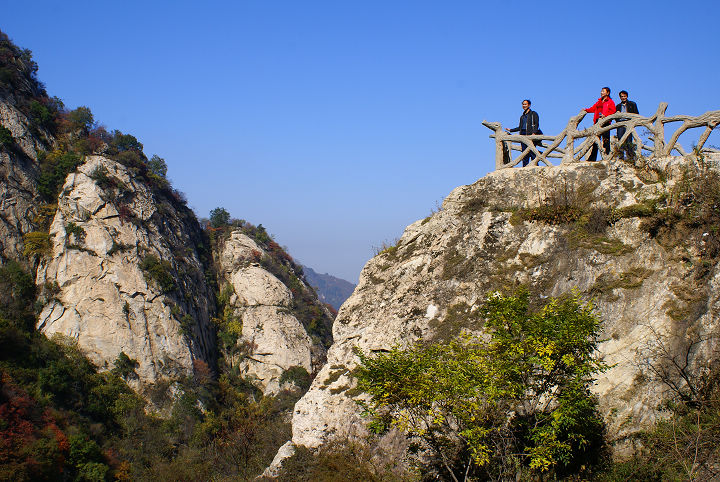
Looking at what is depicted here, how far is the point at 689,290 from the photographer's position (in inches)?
424

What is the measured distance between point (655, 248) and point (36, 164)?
45.7m

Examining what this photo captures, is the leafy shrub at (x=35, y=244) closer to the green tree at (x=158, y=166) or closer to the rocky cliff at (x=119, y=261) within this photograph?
the rocky cliff at (x=119, y=261)

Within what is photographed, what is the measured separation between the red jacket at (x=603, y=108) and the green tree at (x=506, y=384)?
6897mm

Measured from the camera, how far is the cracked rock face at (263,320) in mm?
45812

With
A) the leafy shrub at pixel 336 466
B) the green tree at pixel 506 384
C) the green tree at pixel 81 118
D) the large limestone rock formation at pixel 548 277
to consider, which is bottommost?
the leafy shrub at pixel 336 466

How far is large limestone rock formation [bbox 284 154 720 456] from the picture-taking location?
10445 mm

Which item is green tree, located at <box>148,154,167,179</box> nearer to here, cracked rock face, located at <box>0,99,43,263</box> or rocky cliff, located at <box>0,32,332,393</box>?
rocky cliff, located at <box>0,32,332,393</box>

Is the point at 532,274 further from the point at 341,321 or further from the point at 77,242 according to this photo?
the point at 77,242

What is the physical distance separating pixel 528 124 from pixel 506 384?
855 cm

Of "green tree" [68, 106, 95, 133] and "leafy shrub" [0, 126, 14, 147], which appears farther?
"green tree" [68, 106, 95, 133]

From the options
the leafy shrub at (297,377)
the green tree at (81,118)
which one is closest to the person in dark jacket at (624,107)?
the leafy shrub at (297,377)

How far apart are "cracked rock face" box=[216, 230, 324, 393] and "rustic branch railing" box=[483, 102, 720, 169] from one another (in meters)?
34.1

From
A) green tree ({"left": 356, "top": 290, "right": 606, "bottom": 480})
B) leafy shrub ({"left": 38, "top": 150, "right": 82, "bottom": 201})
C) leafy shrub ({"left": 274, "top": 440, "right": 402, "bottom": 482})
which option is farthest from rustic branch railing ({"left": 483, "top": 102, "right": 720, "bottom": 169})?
leafy shrub ({"left": 38, "top": 150, "right": 82, "bottom": 201})

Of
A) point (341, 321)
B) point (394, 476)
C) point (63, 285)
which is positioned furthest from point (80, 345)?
point (394, 476)
